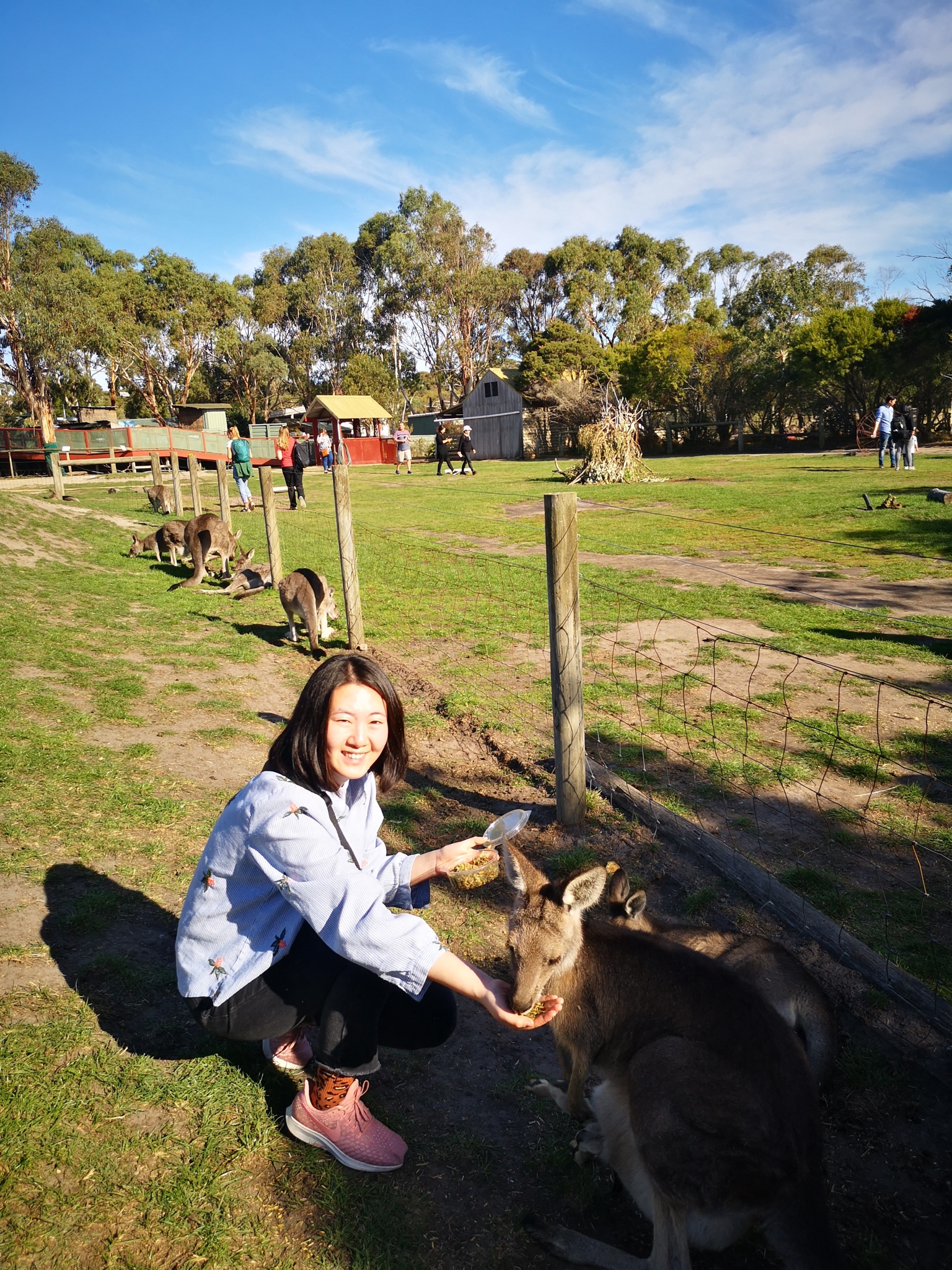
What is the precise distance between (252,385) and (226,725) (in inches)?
2338

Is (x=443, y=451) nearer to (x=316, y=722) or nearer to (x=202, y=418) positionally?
(x=202, y=418)

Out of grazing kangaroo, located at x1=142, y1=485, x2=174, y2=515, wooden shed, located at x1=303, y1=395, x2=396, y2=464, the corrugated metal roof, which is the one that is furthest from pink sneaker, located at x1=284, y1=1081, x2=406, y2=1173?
the corrugated metal roof

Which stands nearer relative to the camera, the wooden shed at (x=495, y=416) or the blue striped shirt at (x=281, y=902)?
the blue striped shirt at (x=281, y=902)

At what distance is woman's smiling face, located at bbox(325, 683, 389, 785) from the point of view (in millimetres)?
2561

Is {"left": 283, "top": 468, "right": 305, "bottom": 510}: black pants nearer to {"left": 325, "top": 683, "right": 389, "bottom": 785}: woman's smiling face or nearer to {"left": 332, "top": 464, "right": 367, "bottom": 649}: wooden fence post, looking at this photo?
{"left": 332, "top": 464, "right": 367, "bottom": 649}: wooden fence post

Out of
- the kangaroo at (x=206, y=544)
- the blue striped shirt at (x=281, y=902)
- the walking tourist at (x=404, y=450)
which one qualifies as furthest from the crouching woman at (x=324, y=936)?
the walking tourist at (x=404, y=450)

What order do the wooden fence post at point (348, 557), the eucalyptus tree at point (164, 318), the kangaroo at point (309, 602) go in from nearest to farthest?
the wooden fence post at point (348, 557) < the kangaroo at point (309, 602) < the eucalyptus tree at point (164, 318)

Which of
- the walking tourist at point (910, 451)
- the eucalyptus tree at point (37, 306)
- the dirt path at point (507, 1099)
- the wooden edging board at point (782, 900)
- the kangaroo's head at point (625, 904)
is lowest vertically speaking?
the dirt path at point (507, 1099)

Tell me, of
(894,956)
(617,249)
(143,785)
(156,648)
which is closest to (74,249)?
(617,249)

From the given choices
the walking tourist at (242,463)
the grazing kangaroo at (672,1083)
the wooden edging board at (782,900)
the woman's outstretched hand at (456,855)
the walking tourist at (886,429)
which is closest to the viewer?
the grazing kangaroo at (672,1083)

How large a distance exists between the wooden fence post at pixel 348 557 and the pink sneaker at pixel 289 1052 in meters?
5.37

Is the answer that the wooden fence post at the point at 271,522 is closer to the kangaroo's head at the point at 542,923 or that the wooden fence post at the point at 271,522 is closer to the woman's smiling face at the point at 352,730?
the woman's smiling face at the point at 352,730

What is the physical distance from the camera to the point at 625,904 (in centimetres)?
313

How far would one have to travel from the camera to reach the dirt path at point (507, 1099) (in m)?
2.40
